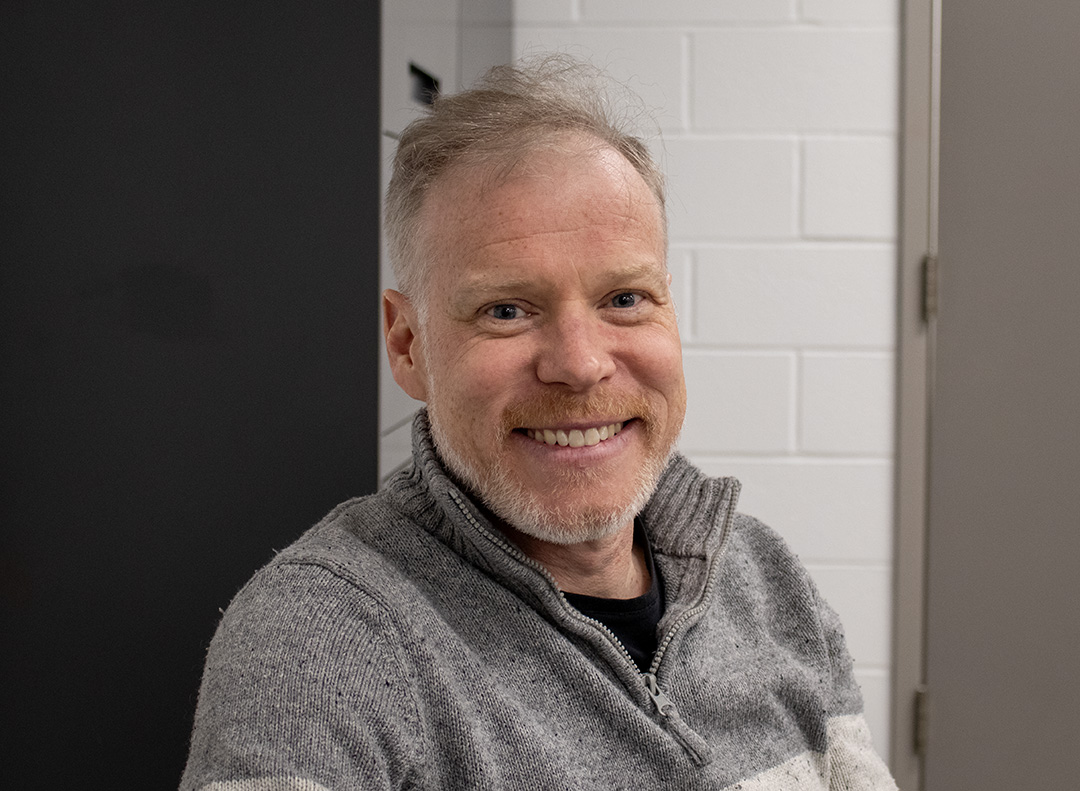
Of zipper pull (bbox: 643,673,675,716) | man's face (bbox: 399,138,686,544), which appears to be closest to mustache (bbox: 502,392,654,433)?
man's face (bbox: 399,138,686,544)

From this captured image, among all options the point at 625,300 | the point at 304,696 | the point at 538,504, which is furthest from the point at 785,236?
the point at 304,696

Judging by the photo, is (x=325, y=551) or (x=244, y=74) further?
(x=244, y=74)

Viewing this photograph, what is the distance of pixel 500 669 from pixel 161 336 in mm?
543

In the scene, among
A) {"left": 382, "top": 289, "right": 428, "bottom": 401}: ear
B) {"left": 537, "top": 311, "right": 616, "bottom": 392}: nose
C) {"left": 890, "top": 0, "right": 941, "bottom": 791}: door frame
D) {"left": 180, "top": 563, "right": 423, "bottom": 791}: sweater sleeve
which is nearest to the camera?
{"left": 180, "top": 563, "right": 423, "bottom": 791}: sweater sleeve

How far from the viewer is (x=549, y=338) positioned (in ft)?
2.98

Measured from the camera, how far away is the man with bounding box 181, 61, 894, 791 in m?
0.80

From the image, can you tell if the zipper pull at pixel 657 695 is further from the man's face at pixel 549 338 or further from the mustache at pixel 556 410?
the mustache at pixel 556 410

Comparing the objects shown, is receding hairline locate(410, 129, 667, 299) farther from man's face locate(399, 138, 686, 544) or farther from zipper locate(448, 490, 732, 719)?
zipper locate(448, 490, 732, 719)

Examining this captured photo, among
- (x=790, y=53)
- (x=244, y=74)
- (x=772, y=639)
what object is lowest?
(x=772, y=639)

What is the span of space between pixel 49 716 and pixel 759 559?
83cm

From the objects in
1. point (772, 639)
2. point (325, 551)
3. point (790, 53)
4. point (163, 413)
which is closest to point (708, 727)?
point (772, 639)

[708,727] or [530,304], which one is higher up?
[530,304]

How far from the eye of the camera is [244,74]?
42.9 inches

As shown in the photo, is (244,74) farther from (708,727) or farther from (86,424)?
(708,727)
